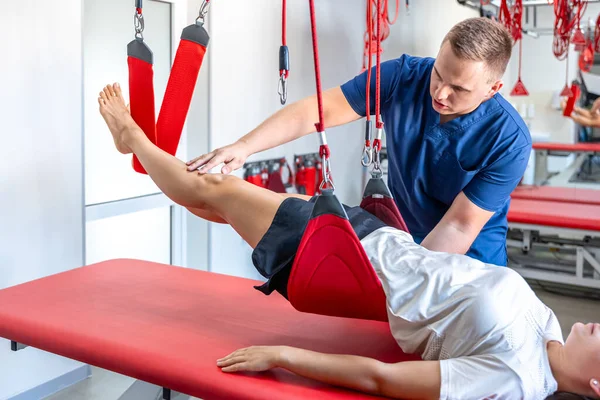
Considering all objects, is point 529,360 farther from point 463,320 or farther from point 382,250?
point 382,250

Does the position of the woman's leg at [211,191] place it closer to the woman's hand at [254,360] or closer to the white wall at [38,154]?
the woman's hand at [254,360]

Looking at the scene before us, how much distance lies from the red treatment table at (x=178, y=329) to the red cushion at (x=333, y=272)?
0.16 m

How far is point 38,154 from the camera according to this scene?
243cm

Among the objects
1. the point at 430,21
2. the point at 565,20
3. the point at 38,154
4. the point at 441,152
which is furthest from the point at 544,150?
the point at 38,154

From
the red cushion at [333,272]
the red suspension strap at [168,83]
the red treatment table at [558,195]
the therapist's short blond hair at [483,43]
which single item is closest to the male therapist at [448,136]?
the therapist's short blond hair at [483,43]

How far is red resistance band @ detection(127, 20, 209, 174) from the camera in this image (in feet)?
6.01

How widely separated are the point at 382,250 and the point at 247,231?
41cm

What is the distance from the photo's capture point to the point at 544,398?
135 cm

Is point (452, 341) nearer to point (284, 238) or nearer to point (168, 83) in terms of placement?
point (284, 238)

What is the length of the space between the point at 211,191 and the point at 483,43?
859 mm

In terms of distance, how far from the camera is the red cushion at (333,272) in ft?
4.57

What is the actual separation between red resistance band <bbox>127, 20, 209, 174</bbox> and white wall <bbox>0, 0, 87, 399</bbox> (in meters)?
0.66

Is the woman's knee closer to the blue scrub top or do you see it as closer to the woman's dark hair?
the blue scrub top

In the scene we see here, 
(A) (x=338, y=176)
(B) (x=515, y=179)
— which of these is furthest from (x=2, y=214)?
(A) (x=338, y=176)
